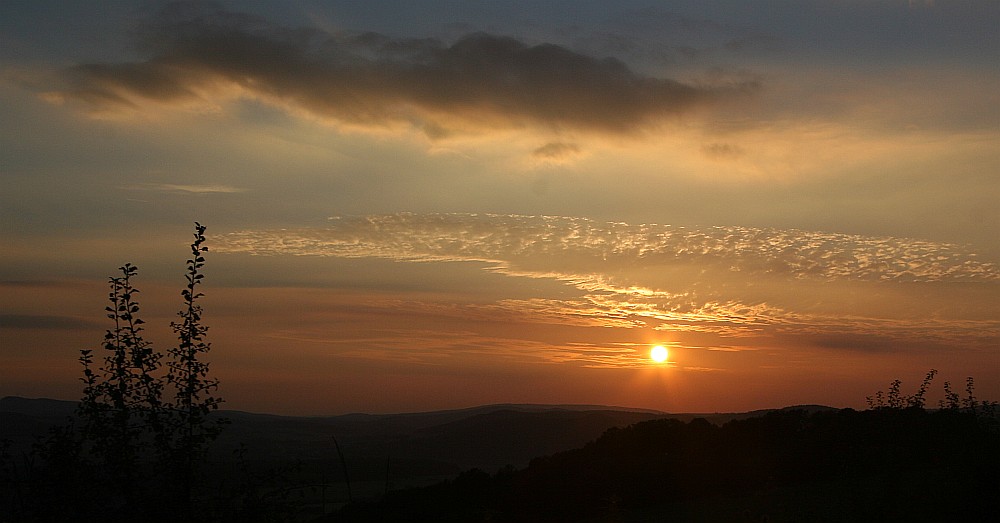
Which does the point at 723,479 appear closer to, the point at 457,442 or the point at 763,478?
the point at 763,478

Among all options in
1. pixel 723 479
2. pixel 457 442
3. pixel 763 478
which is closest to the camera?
pixel 763 478

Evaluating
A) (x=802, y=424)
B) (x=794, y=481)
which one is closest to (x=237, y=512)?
(x=794, y=481)

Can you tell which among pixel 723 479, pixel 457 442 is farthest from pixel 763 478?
pixel 457 442

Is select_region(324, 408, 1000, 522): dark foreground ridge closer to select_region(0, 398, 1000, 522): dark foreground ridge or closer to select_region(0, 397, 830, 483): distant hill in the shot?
select_region(0, 398, 1000, 522): dark foreground ridge

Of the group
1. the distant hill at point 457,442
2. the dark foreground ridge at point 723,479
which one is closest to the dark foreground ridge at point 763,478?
the dark foreground ridge at point 723,479

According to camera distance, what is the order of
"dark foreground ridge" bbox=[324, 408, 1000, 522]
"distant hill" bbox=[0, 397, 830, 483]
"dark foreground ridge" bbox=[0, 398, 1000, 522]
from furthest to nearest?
"distant hill" bbox=[0, 397, 830, 483], "dark foreground ridge" bbox=[0, 398, 1000, 522], "dark foreground ridge" bbox=[324, 408, 1000, 522]

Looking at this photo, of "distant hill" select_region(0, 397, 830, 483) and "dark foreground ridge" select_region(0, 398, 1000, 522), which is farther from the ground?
"dark foreground ridge" select_region(0, 398, 1000, 522)

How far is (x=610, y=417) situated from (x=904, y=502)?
382ft

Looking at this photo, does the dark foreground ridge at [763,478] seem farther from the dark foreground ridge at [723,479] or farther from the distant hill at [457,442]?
the distant hill at [457,442]

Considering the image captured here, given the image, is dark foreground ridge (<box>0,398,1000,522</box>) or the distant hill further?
the distant hill

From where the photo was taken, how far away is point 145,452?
1416cm

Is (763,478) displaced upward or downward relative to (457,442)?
upward

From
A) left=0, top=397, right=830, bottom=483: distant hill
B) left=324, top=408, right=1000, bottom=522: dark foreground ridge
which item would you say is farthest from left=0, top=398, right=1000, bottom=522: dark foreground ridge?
left=0, top=397, right=830, bottom=483: distant hill

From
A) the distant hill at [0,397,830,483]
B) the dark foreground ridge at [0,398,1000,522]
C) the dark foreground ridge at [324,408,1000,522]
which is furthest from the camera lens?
the distant hill at [0,397,830,483]
